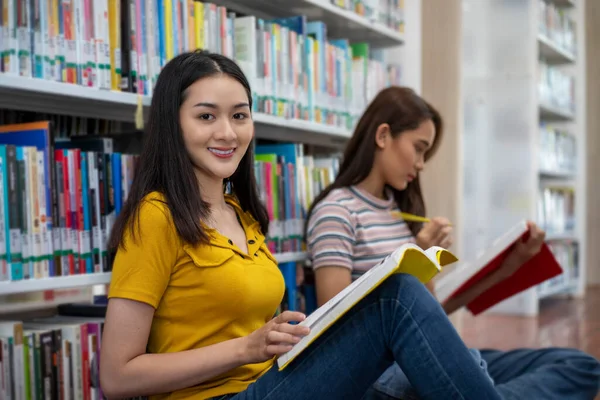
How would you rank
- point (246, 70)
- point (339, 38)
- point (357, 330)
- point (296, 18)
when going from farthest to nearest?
1. point (339, 38)
2. point (296, 18)
3. point (246, 70)
4. point (357, 330)

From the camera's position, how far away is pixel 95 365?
1504mm

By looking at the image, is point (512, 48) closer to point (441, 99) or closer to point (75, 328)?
point (441, 99)

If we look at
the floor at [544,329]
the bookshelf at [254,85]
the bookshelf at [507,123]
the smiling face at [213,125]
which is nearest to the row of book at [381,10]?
the bookshelf at [254,85]

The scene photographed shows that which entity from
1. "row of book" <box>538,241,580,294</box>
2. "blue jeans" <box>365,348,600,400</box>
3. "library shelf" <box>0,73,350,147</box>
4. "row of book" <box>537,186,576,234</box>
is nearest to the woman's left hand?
"blue jeans" <box>365,348,600,400</box>

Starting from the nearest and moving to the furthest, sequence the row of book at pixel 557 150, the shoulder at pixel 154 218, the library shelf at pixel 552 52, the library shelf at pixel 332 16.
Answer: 1. the shoulder at pixel 154 218
2. the library shelf at pixel 332 16
3. the library shelf at pixel 552 52
4. the row of book at pixel 557 150

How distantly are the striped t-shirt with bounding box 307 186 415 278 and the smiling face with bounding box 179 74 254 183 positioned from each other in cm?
55

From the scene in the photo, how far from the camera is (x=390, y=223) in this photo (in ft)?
6.63

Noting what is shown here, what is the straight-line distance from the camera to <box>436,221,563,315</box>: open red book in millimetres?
1908

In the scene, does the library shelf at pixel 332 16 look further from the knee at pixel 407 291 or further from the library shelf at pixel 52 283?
the knee at pixel 407 291

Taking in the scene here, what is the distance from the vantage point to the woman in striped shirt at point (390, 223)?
1.83m

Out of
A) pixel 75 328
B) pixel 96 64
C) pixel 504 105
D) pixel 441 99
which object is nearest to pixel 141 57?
pixel 96 64

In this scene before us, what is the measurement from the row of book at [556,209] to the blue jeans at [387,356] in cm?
368

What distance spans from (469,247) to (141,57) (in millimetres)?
3307

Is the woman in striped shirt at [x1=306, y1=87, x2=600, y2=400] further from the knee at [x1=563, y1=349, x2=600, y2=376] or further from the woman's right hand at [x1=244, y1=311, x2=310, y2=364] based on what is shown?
the woman's right hand at [x1=244, y1=311, x2=310, y2=364]
